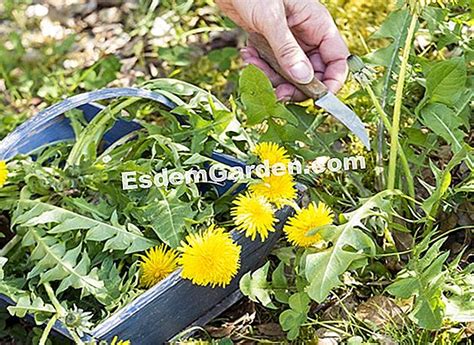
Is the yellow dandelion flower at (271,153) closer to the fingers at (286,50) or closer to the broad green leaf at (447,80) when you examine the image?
the fingers at (286,50)

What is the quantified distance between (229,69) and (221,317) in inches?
40.7

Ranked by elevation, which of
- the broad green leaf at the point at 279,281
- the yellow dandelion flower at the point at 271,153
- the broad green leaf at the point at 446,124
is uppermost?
the yellow dandelion flower at the point at 271,153

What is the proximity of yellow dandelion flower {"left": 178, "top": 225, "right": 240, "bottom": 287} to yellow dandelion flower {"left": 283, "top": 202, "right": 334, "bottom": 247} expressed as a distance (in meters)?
0.12

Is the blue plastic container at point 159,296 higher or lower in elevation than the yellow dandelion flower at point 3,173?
lower

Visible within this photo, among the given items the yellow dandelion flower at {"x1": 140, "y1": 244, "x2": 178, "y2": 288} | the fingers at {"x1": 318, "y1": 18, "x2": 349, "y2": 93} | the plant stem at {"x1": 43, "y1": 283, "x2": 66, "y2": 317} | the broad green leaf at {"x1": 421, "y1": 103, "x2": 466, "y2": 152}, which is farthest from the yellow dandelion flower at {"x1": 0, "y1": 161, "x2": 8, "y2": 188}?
the broad green leaf at {"x1": 421, "y1": 103, "x2": 466, "y2": 152}

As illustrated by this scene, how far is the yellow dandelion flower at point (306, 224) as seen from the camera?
1652mm

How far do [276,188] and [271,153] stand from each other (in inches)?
4.2

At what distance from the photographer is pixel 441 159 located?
2107mm

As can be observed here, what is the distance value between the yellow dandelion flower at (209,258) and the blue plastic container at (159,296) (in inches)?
1.8

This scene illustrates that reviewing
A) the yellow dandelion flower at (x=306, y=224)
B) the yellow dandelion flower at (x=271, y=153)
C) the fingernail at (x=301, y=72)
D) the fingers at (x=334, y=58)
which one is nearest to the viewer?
the yellow dandelion flower at (x=306, y=224)

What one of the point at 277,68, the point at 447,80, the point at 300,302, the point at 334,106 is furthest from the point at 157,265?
the point at 447,80

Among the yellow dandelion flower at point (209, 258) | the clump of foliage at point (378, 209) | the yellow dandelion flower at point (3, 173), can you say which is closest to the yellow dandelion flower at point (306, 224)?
the clump of foliage at point (378, 209)

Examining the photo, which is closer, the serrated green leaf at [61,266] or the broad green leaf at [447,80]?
the serrated green leaf at [61,266]

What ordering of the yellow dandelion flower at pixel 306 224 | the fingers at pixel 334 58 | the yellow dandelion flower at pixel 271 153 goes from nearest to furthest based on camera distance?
1. the yellow dandelion flower at pixel 306 224
2. the yellow dandelion flower at pixel 271 153
3. the fingers at pixel 334 58
